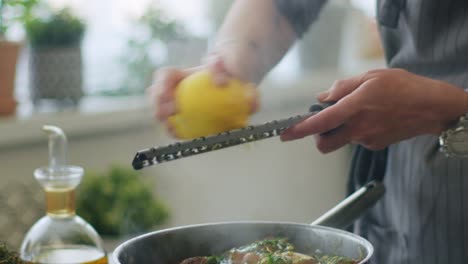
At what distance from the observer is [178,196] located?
278 cm

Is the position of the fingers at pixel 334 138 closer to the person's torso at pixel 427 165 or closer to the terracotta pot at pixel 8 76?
the person's torso at pixel 427 165

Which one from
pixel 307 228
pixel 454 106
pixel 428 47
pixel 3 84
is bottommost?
pixel 307 228

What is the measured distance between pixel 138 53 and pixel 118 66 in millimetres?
82

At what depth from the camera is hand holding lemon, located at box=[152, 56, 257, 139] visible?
1023mm

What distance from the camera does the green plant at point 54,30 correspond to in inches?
92.6

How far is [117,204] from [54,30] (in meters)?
0.53

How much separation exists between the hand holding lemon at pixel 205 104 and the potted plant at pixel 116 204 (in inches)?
49.3

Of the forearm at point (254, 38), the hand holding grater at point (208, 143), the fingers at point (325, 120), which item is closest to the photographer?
the hand holding grater at point (208, 143)

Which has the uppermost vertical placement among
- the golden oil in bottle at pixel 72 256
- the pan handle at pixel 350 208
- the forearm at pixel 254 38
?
the forearm at pixel 254 38

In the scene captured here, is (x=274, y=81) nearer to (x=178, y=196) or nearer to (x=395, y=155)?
(x=178, y=196)

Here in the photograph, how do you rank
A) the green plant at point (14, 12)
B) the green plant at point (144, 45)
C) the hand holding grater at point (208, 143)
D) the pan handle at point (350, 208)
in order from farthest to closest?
the green plant at point (144, 45), the green plant at point (14, 12), the pan handle at point (350, 208), the hand holding grater at point (208, 143)

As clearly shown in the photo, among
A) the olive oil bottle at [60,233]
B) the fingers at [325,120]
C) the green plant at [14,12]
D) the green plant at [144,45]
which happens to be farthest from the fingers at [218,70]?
the green plant at [144,45]

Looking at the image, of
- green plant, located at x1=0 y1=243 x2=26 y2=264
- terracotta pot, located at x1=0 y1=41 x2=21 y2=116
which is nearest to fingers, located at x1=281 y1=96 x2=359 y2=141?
green plant, located at x1=0 y1=243 x2=26 y2=264

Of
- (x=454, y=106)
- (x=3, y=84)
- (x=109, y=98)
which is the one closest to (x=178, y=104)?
(x=454, y=106)
